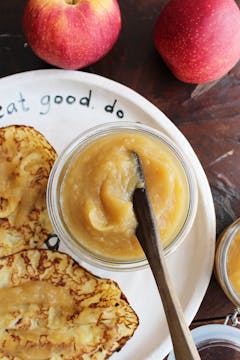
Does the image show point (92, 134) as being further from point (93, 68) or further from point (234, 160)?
point (234, 160)

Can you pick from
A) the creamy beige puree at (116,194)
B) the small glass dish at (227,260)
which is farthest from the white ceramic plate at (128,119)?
the creamy beige puree at (116,194)

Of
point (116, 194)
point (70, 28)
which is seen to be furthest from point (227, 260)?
point (70, 28)

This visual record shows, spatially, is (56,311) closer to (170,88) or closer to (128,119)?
(128,119)

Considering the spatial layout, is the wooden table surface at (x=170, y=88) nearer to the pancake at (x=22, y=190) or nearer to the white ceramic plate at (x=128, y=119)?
the white ceramic plate at (x=128, y=119)

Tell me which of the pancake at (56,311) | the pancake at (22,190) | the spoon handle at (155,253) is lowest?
the pancake at (56,311)

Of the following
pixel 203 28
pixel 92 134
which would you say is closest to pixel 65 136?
pixel 92 134
